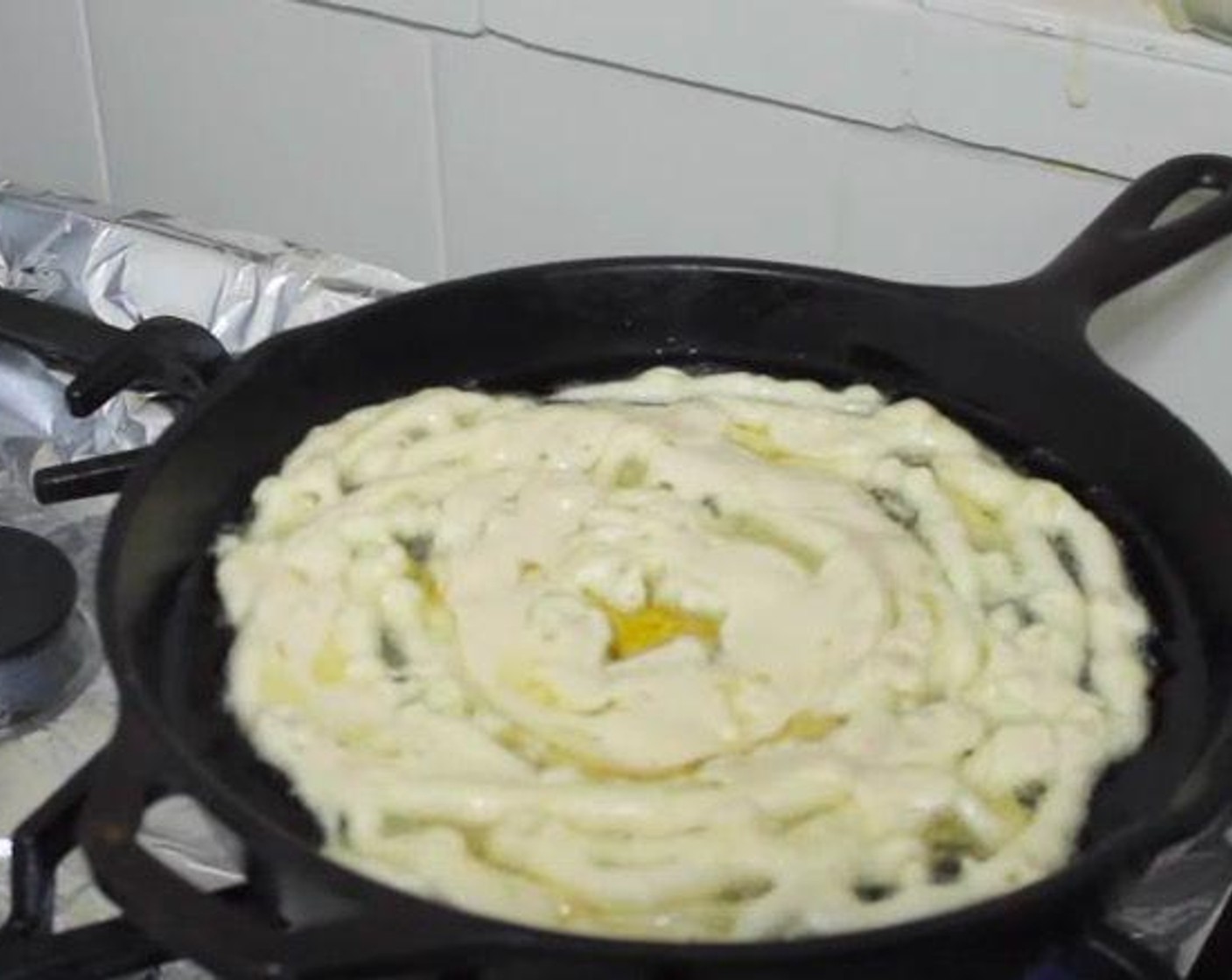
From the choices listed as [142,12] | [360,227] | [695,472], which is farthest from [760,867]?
[142,12]

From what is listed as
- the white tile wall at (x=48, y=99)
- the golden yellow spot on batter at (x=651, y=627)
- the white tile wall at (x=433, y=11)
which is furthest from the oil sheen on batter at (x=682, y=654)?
the white tile wall at (x=48, y=99)

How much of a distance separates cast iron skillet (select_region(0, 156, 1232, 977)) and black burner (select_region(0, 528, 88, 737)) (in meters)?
0.08

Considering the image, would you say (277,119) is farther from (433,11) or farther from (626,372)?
(626,372)

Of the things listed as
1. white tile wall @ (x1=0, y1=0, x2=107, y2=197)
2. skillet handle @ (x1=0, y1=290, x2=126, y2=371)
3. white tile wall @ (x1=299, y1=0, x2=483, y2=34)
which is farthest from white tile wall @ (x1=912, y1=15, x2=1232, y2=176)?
white tile wall @ (x1=0, y1=0, x2=107, y2=197)

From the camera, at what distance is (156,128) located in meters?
1.02

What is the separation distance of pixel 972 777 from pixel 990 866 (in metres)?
0.04

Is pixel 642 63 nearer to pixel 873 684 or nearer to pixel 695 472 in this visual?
pixel 695 472

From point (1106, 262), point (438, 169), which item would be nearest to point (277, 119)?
point (438, 169)

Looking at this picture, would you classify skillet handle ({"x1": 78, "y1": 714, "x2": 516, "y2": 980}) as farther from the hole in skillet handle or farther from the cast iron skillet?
the hole in skillet handle

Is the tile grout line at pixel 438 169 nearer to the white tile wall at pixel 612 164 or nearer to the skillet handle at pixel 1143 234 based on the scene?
the white tile wall at pixel 612 164

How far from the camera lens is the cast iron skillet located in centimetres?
44

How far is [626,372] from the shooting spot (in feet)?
2.33

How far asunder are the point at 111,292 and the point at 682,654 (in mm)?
420

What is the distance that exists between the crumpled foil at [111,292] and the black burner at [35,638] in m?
0.03
